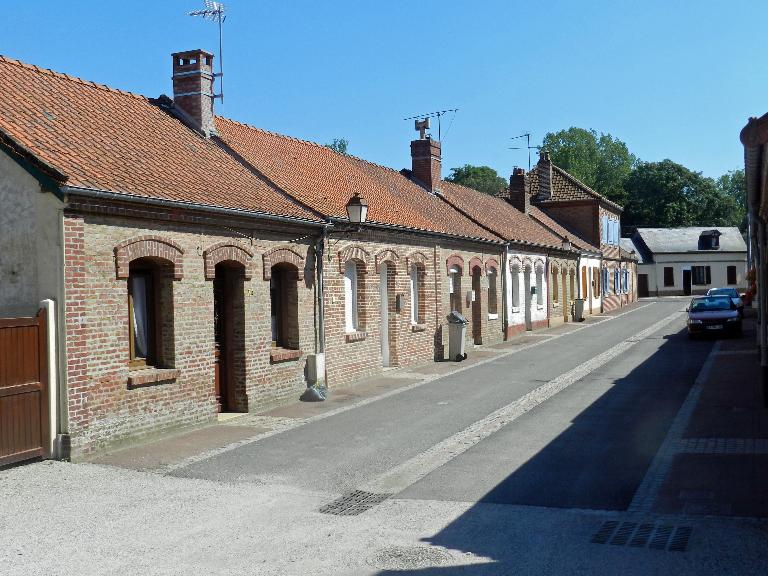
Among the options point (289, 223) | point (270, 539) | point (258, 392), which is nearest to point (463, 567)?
point (270, 539)

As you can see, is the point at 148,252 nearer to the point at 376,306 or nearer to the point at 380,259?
the point at 376,306

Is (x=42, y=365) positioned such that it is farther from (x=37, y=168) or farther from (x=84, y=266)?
(x=37, y=168)

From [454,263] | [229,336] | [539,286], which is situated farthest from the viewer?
[539,286]

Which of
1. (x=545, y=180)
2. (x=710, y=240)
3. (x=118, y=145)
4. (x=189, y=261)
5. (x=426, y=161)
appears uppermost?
(x=545, y=180)

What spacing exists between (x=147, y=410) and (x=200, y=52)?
9.03 meters

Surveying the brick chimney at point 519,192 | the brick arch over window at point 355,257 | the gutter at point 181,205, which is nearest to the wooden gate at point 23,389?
the gutter at point 181,205

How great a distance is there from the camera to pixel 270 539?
24.5 ft

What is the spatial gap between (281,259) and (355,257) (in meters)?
3.15

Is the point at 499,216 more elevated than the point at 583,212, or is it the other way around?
the point at 583,212

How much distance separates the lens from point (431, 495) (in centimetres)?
897

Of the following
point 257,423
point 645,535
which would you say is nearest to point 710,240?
point 257,423

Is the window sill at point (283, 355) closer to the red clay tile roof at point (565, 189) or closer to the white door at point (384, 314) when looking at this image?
the white door at point (384, 314)

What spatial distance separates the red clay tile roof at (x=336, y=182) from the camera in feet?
59.2

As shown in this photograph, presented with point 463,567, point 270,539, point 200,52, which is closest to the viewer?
point 463,567
